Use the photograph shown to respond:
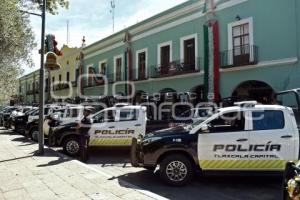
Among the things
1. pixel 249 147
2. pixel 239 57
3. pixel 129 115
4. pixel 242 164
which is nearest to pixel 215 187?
pixel 242 164

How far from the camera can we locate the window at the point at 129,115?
41.9 ft

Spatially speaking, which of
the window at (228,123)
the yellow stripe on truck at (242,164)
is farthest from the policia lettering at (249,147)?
the window at (228,123)

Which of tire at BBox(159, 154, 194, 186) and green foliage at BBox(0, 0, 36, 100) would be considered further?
green foliage at BBox(0, 0, 36, 100)

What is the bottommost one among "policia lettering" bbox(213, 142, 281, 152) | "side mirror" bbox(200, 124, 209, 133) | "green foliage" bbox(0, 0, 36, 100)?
"policia lettering" bbox(213, 142, 281, 152)

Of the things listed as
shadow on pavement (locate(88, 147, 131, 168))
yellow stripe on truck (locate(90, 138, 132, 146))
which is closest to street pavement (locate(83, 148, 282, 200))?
shadow on pavement (locate(88, 147, 131, 168))

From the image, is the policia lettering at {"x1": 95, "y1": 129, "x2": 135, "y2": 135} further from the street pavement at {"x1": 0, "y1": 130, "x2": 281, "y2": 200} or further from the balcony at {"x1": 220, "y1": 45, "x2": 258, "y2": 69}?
the balcony at {"x1": 220, "y1": 45, "x2": 258, "y2": 69}

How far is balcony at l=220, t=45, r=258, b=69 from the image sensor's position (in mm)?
17703

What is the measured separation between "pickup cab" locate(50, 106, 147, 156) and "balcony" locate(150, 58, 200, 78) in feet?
28.5

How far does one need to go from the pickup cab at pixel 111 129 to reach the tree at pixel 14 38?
281 centimetres

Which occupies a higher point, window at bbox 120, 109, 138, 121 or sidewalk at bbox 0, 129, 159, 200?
window at bbox 120, 109, 138, 121

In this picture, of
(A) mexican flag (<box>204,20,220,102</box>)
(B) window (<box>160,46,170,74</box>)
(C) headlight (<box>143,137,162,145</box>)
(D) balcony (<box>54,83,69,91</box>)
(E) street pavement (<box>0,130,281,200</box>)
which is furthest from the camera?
(D) balcony (<box>54,83,69,91</box>)

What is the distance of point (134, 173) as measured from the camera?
9.74m

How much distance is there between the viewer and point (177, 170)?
27.3 feet

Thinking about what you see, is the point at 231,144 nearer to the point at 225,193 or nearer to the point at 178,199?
the point at 225,193
